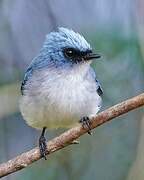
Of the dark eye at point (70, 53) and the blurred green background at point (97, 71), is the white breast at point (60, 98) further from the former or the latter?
the blurred green background at point (97, 71)

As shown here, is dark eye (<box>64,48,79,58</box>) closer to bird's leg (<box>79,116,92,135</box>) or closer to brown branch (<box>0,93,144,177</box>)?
bird's leg (<box>79,116,92,135</box>)

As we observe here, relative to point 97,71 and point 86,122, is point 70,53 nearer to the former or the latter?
point 86,122

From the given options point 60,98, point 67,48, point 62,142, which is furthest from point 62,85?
point 62,142

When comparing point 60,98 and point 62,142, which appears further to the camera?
point 60,98

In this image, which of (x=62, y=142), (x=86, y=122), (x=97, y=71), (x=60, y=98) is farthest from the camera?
(x=97, y=71)

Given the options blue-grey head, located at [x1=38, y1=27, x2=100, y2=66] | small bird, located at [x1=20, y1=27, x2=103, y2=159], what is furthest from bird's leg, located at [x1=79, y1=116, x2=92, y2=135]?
blue-grey head, located at [x1=38, y1=27, x2=100, y2=66]

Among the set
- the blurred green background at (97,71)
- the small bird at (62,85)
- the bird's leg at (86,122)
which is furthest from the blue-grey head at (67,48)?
the blurred green background at (97,71)

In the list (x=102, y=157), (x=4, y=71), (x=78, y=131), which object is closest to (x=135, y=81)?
(x=102, y=157)
